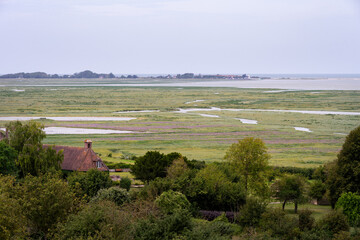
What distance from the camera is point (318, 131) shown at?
78.8 metres

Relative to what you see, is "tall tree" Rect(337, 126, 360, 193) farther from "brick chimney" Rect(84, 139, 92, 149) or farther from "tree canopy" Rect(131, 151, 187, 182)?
"brick chimney" Rect(84, 139, 92, 149)

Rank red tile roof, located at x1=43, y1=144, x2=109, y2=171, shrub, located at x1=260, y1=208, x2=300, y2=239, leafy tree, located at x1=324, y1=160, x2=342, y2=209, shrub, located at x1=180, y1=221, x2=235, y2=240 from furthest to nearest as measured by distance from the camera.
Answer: red tile roof, located at x1=43, y1=144, x2=109, y2=171, leafy tree, located at x1=324, y1=160, x2=342, y2=209, shrub, located at x1=260, y1=208, x2=300, y2=239, shrub, located at x1=180, y1=221, x2=235, y2=240

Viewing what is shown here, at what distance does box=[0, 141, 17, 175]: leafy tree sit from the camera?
129 feet

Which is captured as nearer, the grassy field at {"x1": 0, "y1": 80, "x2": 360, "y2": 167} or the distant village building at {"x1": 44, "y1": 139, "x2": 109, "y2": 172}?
the distant village building at {"x1": 44, "y1": 139, "x2": 109, "y2": 172}

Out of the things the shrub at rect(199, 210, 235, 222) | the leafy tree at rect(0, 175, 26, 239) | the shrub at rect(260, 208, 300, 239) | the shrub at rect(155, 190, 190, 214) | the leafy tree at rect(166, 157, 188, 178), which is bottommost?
the shrub at rect(199, 210, 235, 222)

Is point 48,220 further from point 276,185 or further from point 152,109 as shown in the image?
point 152,109

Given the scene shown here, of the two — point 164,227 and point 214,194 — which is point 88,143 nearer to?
point 214,194

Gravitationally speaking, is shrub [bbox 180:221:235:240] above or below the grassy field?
above

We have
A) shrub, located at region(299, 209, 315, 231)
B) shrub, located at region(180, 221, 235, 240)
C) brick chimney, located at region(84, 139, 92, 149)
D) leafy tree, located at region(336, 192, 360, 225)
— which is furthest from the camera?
brick chimney, located at region(84, 139, 92, 149)

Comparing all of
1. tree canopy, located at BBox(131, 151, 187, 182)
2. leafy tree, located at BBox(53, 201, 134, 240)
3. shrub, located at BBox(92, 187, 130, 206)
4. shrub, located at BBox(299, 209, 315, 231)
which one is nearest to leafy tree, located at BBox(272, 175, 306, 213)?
shrub, located at BBox(299, 209, 315, 231)

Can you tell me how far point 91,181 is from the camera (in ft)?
122

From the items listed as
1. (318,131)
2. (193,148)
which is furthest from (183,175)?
(318,131)

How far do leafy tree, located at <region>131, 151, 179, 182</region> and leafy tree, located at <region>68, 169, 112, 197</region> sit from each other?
555cm

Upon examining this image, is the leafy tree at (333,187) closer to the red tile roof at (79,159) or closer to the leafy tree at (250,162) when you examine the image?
the leafy tree at (250,162)
